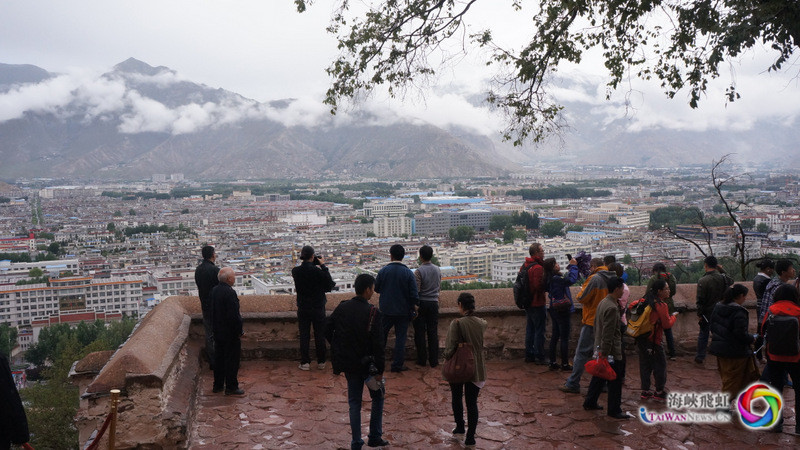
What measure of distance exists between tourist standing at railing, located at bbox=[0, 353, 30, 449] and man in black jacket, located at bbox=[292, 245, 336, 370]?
219 cm

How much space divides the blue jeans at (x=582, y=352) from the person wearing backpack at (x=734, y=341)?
0.75 metres

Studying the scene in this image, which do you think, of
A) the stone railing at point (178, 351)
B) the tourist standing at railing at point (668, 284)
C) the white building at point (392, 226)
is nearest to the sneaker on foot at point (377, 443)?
the stone railing at point (178, 351)

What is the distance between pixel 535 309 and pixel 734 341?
57.1 inches

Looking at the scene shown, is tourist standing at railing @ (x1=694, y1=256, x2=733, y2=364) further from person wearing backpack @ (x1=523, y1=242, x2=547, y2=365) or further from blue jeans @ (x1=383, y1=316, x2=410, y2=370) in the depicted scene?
blue jeans @ (x1=383, y1=316, x2=410, y2=370)

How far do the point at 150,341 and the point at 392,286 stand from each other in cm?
164

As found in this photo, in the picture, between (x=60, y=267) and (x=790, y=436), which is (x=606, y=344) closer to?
(x=790, y=436)

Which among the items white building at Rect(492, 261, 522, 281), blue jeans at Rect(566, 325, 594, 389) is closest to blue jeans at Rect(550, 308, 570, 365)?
blue jeans at Rect(566, 325, 594, 389)

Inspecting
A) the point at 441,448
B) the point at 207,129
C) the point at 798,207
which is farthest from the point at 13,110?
the point at 441,448

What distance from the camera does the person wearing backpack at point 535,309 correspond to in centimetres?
471

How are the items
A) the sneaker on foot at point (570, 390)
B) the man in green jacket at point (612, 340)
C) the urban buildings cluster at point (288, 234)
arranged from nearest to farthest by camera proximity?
1. the man in green jacket at point (612, 340)
2. the sneaker on foot at point (570, 390)
3. the urban buildings cluster at point (288, 234)

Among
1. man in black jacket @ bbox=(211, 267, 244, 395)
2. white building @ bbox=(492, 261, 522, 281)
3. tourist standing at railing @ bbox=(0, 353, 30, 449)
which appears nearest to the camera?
tourist standing at railing @ bbox=(0, 353, 30, 449)

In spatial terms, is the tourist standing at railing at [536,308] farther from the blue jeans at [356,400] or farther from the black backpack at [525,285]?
the blue jeans at [356,400]

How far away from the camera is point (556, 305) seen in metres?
4.69

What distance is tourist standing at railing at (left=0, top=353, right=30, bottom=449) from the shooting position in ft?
8.20
